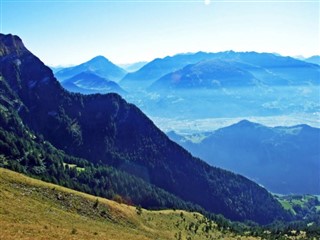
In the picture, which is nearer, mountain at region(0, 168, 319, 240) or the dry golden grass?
the dry golden grass

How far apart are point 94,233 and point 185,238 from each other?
141 ft

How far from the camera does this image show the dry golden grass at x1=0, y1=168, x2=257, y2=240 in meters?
59.9

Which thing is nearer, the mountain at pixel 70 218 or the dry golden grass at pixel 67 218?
the dry golden grass at pixel 67 218

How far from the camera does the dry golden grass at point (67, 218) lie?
59.9 m

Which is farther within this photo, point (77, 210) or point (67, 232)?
point (77, 210)

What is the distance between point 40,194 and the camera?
3401 inches

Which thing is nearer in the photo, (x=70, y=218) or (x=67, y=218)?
(x=67, y=218)

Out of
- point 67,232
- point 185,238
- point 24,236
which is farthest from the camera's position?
point 185,238

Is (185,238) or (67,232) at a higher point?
(67,232)

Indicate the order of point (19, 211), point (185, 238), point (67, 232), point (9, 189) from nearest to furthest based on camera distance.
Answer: point (67, 232), point (19, 211), point (9, 189), point (185, 238)

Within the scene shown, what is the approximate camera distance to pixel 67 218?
7612 cm

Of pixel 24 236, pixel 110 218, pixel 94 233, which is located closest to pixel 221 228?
pixel 110 218

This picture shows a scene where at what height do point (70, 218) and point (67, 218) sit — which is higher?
point (67, 218)

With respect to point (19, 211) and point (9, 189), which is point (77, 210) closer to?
point (9, 189)
